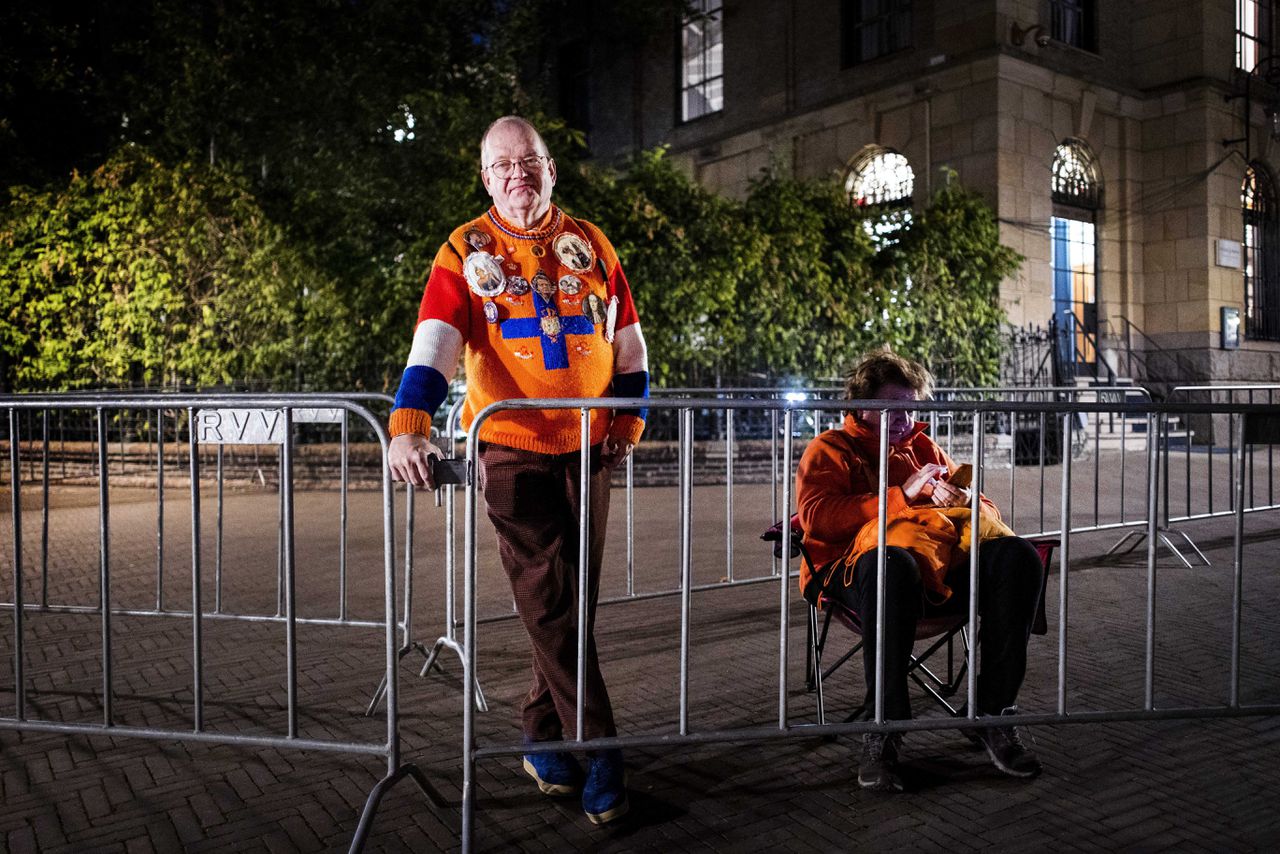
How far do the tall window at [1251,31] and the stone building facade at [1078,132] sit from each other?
0.15ft

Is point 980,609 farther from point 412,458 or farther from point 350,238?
point 350,238

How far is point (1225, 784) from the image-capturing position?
359cm

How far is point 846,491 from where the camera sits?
4.01 meters

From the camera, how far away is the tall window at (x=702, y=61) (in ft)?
82.1

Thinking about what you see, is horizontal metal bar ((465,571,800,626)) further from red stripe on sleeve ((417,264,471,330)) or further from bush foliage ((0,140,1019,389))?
bush foliage ((0,140,1019,389))

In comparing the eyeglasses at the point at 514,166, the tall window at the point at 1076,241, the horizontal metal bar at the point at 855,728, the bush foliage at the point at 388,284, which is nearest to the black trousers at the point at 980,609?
the horizontal metal bar at the point at 855,728

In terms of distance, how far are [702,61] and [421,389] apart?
24038mm

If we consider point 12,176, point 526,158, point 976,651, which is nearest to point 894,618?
point 976,651

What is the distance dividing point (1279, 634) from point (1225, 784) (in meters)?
2.47

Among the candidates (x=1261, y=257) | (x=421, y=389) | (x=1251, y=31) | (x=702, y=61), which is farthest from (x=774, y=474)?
(x=1251, y=31)

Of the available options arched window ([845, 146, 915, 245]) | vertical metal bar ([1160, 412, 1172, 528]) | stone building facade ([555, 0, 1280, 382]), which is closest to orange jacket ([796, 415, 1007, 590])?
vertical metal bar ([1160, 412, 1172, 528])

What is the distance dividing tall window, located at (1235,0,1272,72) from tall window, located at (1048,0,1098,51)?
407 centimetres

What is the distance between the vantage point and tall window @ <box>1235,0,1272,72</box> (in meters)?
23.2

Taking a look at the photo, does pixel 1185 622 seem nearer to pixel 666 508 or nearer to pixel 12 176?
pixel 666 508
